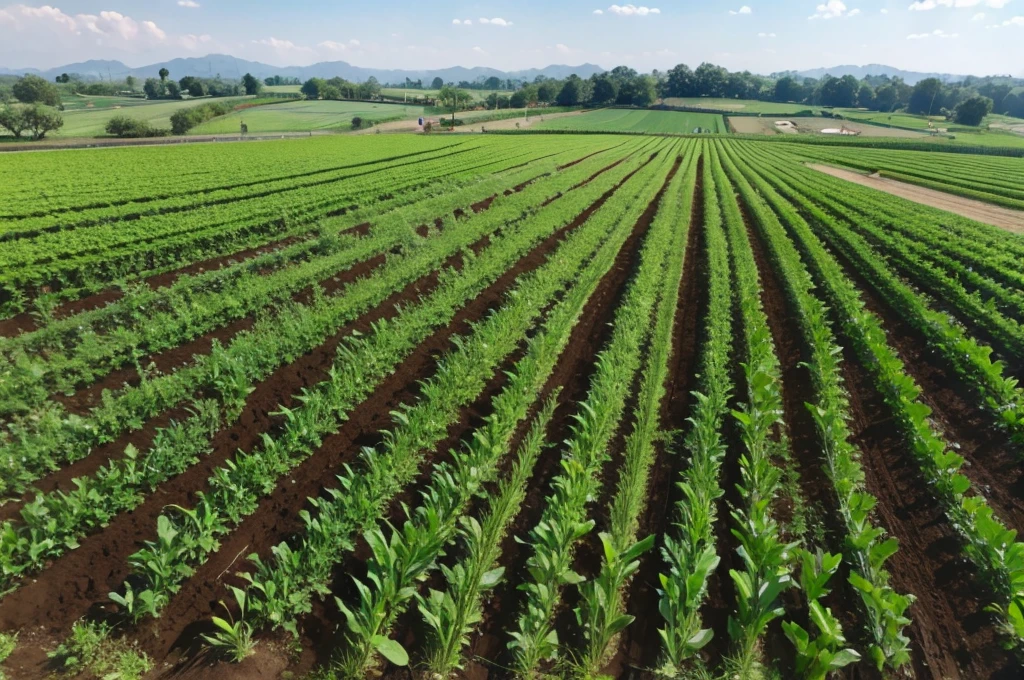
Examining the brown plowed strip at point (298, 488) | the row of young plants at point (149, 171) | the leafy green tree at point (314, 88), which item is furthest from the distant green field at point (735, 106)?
the brown plowed strip at point (298, 488)

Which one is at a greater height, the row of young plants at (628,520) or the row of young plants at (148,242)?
the row of young plants at (148,242)

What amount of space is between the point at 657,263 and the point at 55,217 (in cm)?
2170

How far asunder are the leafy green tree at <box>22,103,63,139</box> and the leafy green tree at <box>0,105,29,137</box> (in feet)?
1.10

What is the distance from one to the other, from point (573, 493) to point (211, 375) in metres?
6.47

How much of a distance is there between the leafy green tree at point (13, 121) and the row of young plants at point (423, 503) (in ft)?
234

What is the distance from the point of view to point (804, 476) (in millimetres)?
6777

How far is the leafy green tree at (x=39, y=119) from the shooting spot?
168 ft

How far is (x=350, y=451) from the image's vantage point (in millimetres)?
6762

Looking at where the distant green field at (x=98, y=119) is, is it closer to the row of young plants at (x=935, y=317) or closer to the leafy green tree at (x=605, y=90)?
the row of young plants at (x=935, y=317)

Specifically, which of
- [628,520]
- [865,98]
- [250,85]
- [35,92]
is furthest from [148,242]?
[865,98]

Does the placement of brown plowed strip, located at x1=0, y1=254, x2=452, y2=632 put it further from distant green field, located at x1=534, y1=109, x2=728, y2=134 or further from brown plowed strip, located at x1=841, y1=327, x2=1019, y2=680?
distant green field, located at x1=534, y1=109, x2=728, y2=134

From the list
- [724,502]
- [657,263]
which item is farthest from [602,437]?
[657,263]

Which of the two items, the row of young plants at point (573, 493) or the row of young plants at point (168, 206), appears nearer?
the row of young plants at point (573, 493)

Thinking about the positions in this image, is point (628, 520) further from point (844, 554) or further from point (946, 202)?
point (946, 202)
